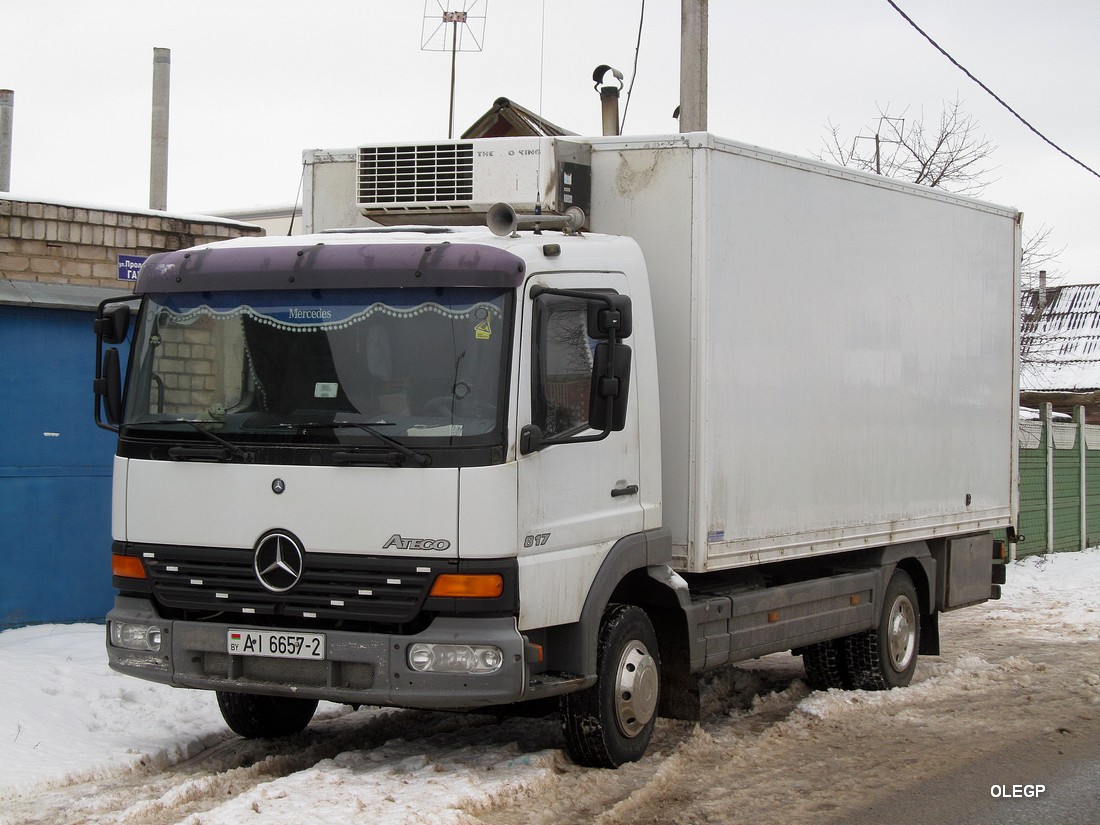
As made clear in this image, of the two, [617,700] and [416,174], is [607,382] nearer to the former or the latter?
[617,700]

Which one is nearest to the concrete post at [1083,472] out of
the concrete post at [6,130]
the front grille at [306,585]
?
the front grille at [306,585]

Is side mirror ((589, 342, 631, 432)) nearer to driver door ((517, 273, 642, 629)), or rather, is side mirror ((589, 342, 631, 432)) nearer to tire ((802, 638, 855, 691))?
driver door ((517, 273, 642, 629))

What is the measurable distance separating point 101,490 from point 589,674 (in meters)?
5.19

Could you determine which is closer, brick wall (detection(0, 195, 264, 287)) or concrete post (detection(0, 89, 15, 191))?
brick wall (detection(0, 195, 264, 287))

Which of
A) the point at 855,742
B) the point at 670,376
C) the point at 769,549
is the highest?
the point at 670,376

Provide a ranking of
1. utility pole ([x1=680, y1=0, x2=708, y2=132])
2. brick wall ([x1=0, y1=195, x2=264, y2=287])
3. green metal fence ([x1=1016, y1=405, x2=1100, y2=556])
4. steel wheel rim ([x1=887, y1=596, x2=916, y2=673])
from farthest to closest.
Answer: green metal fence ([x1=1016, y1=405, x2=1100, y2=556]) → utility pole ([x1=680, y1=0, x2=708, y2=132]) → brick wall ([x1=0, y1=195, x2=264, y2=287]) → steel wheel rim ([x1=887, y1=596, x2=916, y2=673])

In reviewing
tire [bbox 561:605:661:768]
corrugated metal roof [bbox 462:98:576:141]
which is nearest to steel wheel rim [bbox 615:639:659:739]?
tire [bbox 561:605:661:768]

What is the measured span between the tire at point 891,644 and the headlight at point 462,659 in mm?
4199

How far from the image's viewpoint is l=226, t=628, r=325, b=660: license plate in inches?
247

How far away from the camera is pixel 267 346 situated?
6453 millimetres

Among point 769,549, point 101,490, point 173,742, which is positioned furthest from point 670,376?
point 101,490

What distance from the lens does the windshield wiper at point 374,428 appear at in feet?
19.9

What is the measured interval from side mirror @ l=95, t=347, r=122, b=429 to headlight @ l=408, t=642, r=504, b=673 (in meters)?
1.97

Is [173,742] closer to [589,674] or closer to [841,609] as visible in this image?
[589,674]
